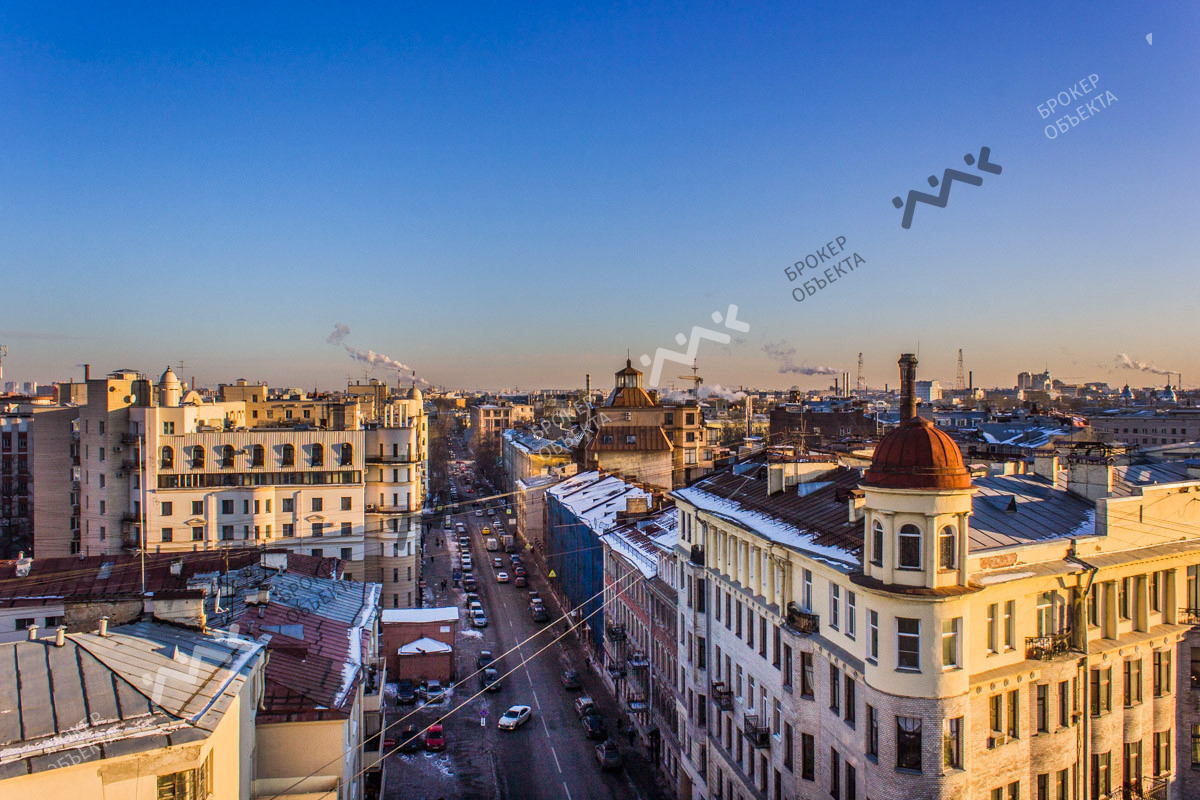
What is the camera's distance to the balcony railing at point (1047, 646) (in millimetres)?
18609

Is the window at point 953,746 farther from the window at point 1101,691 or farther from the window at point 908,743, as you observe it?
the window at point 1101,691

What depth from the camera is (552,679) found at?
44281 millimetres

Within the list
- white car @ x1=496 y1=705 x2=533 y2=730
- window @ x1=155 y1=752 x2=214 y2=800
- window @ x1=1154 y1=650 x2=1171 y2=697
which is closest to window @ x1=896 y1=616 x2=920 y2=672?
window @ x1=1154 y1=650 x2=1171 y2=697

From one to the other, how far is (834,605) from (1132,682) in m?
8.36

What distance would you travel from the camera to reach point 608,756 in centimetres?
3384

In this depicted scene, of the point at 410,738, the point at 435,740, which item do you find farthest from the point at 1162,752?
the point at 435,740

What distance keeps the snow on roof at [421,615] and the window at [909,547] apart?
33.0 metres

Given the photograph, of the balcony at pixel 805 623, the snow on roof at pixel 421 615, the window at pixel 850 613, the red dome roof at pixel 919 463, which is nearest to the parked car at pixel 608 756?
the snow on roof at pixel 421 615

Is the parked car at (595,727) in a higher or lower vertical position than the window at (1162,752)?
lower

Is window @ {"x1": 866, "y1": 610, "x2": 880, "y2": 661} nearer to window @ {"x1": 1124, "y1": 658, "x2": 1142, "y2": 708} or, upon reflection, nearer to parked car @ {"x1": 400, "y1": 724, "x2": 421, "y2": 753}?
window @ {"x1": 1124, "y1": 658, "x2": 1142, "y2": 708}

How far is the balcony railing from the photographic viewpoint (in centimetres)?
1861

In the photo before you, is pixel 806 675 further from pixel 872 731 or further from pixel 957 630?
pixel 957 630

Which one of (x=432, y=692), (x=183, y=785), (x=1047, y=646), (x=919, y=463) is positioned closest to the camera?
(x=183, y=785)

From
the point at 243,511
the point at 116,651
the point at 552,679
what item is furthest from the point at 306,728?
the point at 243,511
